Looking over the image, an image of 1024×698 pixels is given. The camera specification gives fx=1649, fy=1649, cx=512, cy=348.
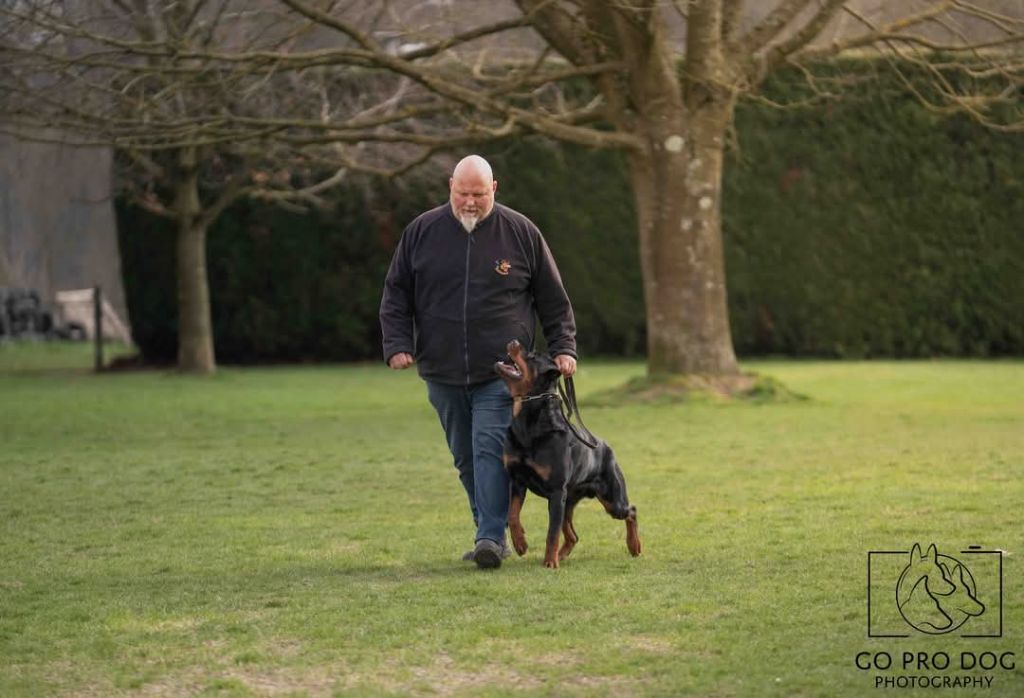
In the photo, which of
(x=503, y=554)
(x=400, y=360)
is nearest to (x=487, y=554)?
(x=503, y=554)

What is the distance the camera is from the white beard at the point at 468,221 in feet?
24.3

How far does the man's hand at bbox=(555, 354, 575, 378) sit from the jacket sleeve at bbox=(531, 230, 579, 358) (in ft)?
0.33

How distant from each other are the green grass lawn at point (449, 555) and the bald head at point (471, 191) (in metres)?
1.60

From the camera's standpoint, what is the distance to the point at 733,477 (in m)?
10.8

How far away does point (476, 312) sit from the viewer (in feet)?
24.4

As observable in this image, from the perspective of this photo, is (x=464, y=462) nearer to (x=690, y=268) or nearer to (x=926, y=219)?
(x=690, y=268)

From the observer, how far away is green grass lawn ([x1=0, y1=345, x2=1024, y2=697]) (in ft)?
18.0

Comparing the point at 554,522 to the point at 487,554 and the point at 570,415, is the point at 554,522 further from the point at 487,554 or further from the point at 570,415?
the point at 570,415

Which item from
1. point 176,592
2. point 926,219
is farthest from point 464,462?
point 926,219

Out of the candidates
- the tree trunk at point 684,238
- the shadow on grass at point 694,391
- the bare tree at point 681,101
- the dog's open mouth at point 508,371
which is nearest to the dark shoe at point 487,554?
the dog's open mouth at point 508,371

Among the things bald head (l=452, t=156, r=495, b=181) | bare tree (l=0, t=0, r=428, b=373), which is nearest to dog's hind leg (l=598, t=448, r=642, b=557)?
bald head (l=452, t=156, r=495, b=181)

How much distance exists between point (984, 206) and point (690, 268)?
25.9 feet

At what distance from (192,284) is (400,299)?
14.3 metres

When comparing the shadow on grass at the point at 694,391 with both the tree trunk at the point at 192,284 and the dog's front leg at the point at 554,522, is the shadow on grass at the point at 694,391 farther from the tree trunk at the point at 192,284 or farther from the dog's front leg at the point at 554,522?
the dog's front leg at the point at 554,522
